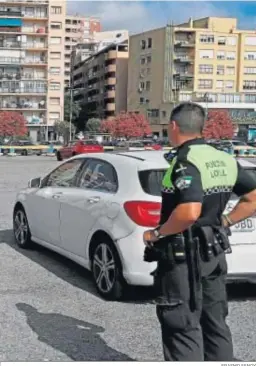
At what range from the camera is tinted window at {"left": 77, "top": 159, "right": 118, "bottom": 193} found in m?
5.76

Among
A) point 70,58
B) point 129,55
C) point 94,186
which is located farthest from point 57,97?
point 94,186

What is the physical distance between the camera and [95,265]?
225 inches

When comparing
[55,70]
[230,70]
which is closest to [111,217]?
[55,70]

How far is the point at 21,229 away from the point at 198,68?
9605 cm

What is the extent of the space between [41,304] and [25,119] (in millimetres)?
82130

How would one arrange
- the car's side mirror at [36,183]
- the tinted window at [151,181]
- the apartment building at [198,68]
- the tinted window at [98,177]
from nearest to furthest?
the tinted window at [151,181]
the tinted window at [98,177]
the car's side mirror at [36,183]
the apartment building at [198,68]

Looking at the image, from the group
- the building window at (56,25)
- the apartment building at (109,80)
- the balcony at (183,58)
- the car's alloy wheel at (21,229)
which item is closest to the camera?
the car's alloy wheel at (21,229)

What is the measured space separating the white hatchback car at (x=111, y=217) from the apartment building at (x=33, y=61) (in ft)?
268

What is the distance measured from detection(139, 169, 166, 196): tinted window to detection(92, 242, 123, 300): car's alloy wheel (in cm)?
66

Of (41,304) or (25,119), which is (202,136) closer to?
(41,304)

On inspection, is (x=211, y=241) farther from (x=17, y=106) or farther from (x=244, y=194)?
(x=17, y=106)

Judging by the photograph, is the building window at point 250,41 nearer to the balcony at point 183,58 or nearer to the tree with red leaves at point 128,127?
the balcony at point 183,58

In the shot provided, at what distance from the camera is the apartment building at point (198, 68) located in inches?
3878

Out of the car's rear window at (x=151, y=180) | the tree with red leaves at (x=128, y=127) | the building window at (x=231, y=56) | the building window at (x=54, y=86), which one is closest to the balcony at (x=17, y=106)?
the building window at (x=54, y=86)
